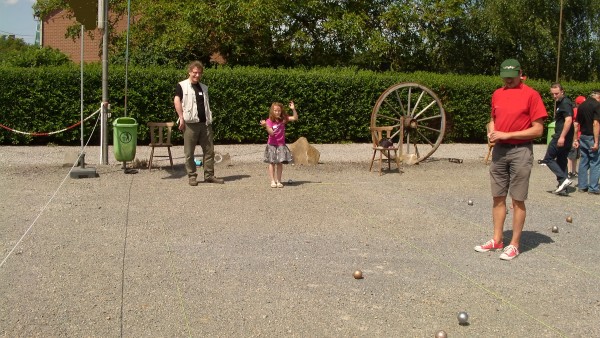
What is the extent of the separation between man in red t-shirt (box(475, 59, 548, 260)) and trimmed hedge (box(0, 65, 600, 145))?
11704 millimetres

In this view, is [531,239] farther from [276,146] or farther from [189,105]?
[189,105]

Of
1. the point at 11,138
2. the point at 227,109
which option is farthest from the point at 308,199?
the point at 11,138

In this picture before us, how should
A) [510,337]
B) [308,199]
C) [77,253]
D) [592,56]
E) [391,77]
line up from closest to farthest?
[510,337] → [77,253] → [308,199] → [391,77] → [592,56]

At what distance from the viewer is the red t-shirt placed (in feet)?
21.6

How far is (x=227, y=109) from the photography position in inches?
705

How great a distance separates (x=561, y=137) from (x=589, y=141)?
1068 mm

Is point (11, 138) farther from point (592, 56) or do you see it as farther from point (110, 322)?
point (592, 56)

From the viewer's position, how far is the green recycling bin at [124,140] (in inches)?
464

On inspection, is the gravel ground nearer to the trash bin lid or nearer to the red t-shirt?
the trash bin lid

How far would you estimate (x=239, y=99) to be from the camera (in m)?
17.9

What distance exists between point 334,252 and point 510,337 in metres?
2.47

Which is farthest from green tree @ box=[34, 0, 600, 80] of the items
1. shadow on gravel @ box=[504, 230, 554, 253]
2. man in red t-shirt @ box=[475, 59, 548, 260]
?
man in red t-shirt @ box=[475, 59, 548, 260]

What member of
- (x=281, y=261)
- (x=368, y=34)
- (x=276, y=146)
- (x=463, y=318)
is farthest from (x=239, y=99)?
(x=463, y=318)

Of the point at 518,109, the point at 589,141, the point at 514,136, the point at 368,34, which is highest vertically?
the point at 368,34
